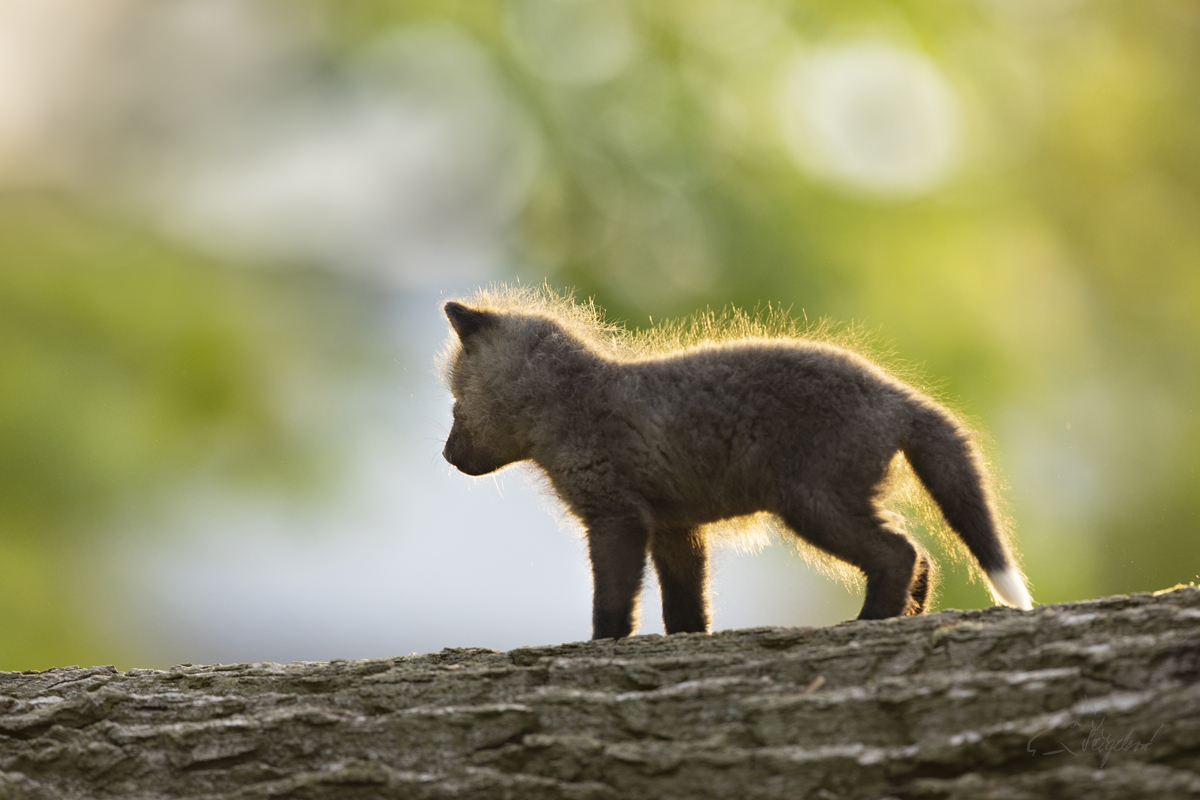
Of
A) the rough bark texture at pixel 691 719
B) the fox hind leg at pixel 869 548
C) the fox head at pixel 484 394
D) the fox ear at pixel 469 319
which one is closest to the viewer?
the rough bark texture at pixel 691 719

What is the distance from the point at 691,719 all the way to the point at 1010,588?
1.39m

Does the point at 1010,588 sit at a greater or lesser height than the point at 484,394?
lesser

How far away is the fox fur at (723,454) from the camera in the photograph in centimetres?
318

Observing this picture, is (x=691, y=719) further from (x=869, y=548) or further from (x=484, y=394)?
(x=484, y=394)

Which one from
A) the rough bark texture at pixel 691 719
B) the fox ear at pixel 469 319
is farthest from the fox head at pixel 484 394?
the rough bark texture at pixel 691 719

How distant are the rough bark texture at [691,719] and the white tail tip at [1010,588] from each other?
50cm

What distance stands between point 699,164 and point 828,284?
53.1 inches

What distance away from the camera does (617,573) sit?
3.34 m

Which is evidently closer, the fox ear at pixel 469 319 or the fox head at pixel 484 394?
the fox head at pixel 484 394

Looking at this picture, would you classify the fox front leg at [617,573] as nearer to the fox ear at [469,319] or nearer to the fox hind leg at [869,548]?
the fox hind leg at [869,548]

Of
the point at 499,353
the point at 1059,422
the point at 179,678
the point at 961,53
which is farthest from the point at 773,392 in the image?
the point at 961,53

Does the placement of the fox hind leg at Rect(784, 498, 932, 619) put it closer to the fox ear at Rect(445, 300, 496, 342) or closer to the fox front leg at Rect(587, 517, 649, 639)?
the fox front leg at Rect(587, 517, 649, 639)

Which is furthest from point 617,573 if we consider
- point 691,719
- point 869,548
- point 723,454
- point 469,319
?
point 469,319

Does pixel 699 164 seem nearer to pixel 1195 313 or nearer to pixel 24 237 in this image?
pixel 1195 313
